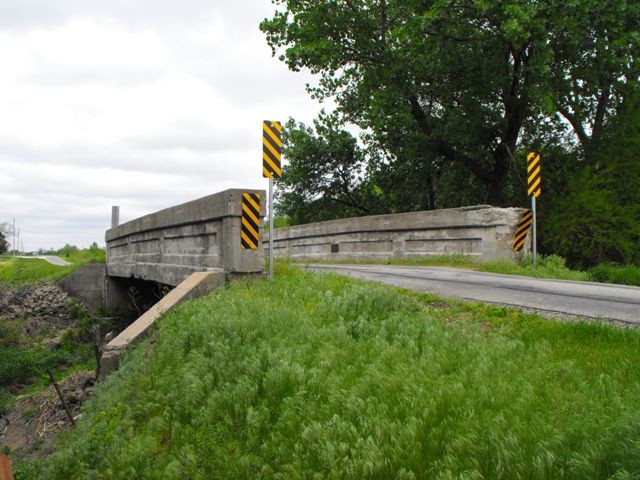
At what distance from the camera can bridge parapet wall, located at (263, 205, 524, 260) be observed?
1237 centimetres

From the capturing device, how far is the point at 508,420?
288 centimetres

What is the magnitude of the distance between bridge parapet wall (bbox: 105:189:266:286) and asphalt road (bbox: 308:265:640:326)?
101 inches

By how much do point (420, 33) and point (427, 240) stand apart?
19.1 ft

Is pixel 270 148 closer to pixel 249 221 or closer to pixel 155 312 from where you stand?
pixel 249 221

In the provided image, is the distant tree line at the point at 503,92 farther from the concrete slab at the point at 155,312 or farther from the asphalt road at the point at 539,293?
the concrete slab at the point at 155,312

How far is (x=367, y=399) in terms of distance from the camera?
3.36m

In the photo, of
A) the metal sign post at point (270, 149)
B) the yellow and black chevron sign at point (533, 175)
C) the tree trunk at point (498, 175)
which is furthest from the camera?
the tree trunk at point (498, 175)

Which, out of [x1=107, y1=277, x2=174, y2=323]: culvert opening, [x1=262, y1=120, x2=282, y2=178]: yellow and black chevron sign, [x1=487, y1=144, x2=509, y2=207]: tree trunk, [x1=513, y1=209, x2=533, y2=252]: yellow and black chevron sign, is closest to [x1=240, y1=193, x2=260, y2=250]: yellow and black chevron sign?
[x1=262, y1=120, x2=282, y2=178]: yellow and black chevron sign

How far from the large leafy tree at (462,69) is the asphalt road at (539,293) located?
7267mm

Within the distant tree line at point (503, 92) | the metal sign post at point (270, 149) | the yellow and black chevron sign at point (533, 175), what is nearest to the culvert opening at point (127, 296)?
the distant tree line at point (503, 92)

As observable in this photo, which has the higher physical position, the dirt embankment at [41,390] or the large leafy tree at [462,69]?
the large leafy tree at [462,69]

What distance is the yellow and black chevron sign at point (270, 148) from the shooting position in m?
8.92

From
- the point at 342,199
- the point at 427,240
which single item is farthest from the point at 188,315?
the point at 342,199

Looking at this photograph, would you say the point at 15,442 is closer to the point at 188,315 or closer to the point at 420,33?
the point at 188,315
